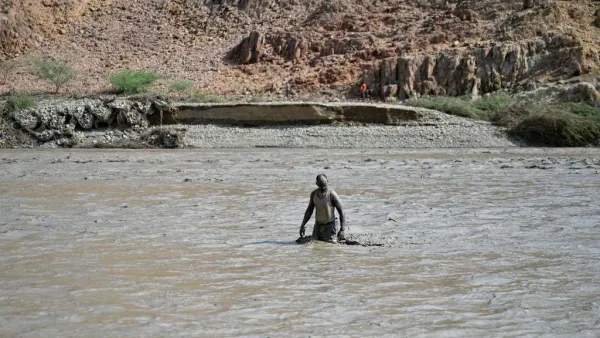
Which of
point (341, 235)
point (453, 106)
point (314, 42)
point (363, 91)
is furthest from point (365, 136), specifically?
point (341, 235)

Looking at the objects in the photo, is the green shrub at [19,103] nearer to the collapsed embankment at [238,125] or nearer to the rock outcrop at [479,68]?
the collapsed embankment at [238,125]

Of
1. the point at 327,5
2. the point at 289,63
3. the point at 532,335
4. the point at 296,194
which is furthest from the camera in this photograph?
the point at 327,5

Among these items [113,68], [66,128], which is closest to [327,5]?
[113,68]

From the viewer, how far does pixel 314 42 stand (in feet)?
120

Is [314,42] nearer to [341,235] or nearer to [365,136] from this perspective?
[365,136]

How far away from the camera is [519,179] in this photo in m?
16.2

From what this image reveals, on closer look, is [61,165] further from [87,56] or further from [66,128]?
[87,56]

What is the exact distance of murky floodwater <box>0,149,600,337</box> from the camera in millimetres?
5973

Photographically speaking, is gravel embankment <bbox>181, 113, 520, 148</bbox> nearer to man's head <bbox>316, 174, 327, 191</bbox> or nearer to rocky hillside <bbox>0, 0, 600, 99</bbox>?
rocky hillside <bbox>0, 0, 600, 99</bbox>

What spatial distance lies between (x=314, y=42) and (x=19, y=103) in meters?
13.3

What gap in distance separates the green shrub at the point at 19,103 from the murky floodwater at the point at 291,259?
13.5 m

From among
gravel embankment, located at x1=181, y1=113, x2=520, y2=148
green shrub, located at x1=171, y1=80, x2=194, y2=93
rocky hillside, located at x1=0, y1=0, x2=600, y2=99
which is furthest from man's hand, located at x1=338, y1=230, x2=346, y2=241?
green shrub, located at x1=171, y1=80, x2=194, y2=93

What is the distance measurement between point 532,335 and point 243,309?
7.02 ft

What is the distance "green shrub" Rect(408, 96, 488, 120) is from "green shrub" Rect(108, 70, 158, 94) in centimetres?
1057
